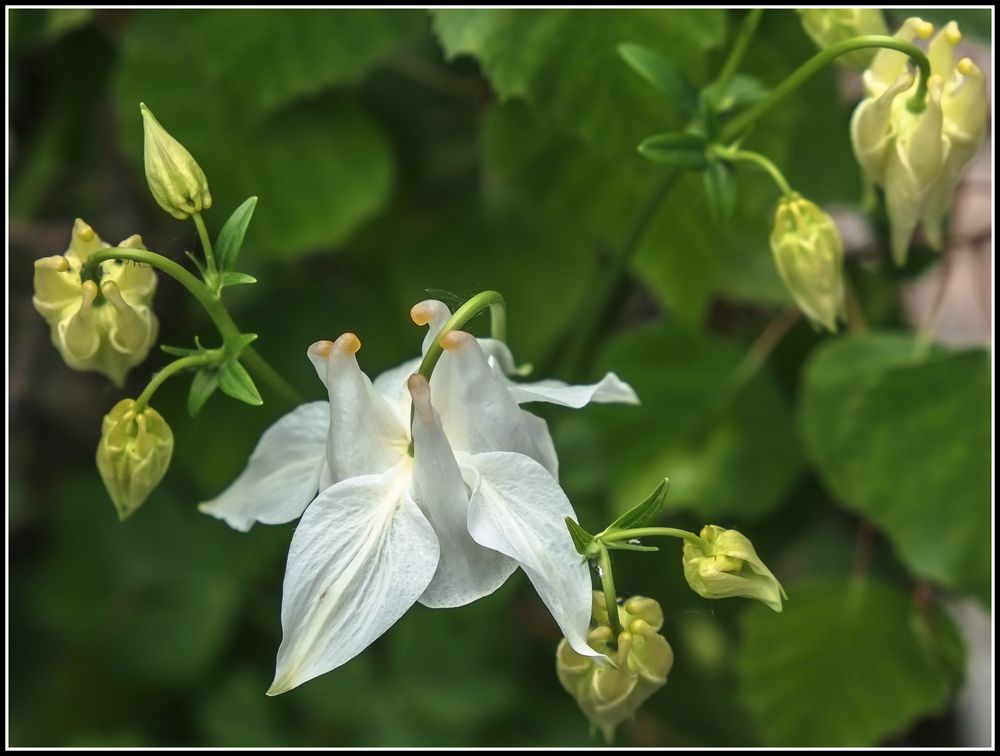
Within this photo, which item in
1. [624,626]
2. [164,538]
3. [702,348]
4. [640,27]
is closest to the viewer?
[624,626]

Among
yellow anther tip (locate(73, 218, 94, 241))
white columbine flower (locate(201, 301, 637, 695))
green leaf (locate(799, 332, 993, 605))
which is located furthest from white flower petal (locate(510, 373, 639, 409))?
green leaf (locate(799, 332, 993, 605))

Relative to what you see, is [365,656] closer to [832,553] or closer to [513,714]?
[513,714]

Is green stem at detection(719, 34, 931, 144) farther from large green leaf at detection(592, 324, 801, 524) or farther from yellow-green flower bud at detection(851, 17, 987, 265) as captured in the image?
large green leaf at detection(592, 324, 801, 524)

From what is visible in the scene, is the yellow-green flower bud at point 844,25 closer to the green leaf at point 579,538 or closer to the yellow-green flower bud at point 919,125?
the yellow-green flower bud at point 919,125

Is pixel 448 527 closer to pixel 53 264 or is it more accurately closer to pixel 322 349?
pixel 322 349

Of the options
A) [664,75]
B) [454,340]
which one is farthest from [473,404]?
[664,75]

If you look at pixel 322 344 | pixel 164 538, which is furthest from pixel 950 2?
pixel 164 538
